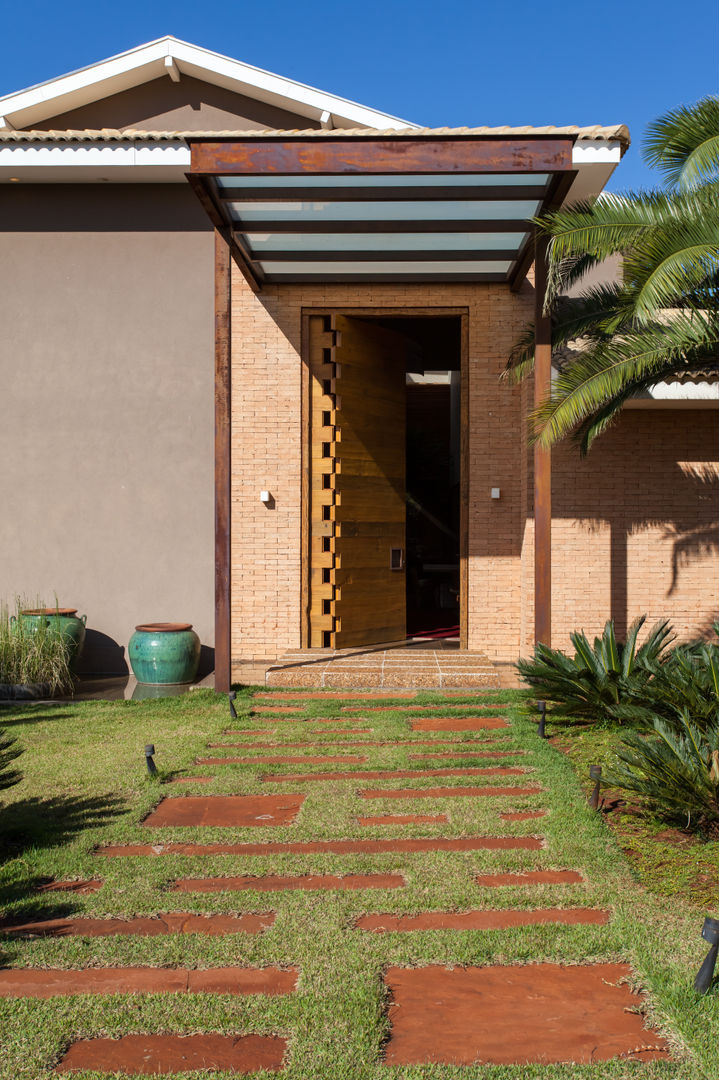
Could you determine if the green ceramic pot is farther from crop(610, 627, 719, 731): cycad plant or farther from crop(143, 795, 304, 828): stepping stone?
crop(610, 627, 719, 731): cycad plant

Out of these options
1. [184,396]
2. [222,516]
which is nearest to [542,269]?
[222,516]

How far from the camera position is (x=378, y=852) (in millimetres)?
4531

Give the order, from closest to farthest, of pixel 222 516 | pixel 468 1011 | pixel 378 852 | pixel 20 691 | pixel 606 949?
pixel 468 1011, pixel 606 949, pixel 378 852, pixel 222 516, pixel 20 691

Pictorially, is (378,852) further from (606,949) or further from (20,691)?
(20,691)

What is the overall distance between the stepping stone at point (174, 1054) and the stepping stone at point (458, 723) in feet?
14.0

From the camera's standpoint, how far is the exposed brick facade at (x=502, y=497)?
10.1 metres

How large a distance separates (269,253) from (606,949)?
7.72 meters

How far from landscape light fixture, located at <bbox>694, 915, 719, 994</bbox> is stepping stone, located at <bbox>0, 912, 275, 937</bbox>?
166 cm

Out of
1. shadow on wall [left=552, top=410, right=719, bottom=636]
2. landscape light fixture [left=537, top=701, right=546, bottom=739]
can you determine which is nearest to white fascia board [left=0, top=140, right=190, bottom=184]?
shadow on wall [left=552, top=410, right=719, bottom=636]

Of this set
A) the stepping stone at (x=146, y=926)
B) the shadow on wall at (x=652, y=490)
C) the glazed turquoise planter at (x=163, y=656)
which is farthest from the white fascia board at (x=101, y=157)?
the stepping stone at (x=146, y=926)

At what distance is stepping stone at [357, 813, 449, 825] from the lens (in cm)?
496

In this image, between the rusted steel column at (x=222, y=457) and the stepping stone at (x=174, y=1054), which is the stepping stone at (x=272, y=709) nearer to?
the rusted steel column at (x=222, y=457)

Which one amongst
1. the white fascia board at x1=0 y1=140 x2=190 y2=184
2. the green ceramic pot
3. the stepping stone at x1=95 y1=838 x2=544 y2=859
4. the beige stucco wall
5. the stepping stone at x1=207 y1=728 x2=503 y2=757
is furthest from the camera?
the beige stucco wall

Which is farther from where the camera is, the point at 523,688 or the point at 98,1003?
the point at 523,688
